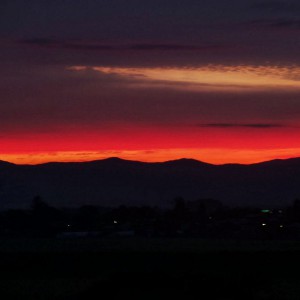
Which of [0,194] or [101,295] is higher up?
[0,194]

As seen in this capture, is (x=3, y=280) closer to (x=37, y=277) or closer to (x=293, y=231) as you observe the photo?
(x=37, y=277)

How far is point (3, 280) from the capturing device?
35.8m

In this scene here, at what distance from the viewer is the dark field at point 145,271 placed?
29.8 meters

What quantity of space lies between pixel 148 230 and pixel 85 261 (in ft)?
124

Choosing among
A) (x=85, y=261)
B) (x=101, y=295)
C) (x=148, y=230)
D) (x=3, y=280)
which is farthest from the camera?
(x=148, y=230)

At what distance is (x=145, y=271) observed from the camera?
1455 inches

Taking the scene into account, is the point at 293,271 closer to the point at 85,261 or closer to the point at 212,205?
the point at 85,261

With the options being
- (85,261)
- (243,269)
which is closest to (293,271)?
(243,269)

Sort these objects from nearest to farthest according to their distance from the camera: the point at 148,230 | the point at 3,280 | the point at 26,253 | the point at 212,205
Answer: the point at 3,280
the point at 26,253
the point at 148,230
the point at 212,205

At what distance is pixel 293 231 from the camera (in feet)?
254

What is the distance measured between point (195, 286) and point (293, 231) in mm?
48196

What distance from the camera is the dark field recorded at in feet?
97.9

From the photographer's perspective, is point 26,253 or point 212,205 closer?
point 26,253

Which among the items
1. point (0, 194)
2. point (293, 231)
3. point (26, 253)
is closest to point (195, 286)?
point (26, 253)
